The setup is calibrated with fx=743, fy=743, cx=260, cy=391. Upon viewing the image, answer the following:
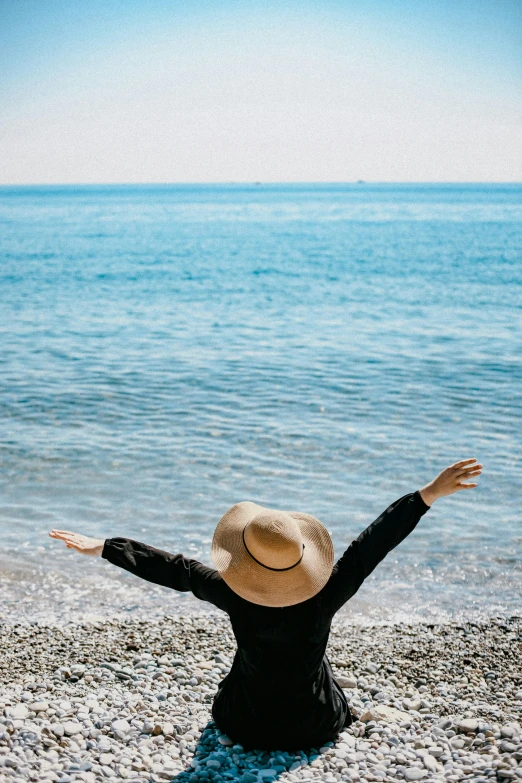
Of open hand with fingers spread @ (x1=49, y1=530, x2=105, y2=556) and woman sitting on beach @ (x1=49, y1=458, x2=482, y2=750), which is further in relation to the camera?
open hand with fingers spread @ (x1=49, y1=530, x2=105, y2=556)

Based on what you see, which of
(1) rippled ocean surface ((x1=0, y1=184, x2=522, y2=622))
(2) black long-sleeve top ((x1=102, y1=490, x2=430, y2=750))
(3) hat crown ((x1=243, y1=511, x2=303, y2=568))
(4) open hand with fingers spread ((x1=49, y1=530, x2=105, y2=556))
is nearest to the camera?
(3) hat crown ((x1=243, y1=511, x2=303, y2=568))

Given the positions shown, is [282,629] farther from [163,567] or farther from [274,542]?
[163,567]

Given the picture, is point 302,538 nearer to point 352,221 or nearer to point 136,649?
point 136,649

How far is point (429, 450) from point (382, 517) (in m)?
7.82

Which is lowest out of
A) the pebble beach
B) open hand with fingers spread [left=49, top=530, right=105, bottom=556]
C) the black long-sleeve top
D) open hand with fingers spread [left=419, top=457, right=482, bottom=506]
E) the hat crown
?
the pebble beach

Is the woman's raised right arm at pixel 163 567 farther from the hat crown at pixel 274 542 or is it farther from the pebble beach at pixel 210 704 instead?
the pebble beach at pixel 210 704

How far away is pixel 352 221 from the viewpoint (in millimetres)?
89875

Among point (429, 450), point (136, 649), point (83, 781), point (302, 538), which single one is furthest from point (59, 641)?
point (429, 450)

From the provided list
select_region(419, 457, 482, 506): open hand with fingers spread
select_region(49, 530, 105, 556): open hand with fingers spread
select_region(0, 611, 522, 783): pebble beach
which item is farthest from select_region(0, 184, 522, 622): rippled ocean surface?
select_region(419, 457, 482, 506): open hand with fingers spread

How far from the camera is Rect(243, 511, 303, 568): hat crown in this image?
3.74m

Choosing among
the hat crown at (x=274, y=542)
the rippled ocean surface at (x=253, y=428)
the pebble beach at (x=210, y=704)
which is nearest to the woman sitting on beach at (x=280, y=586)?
the hat crown at (x=274, y=542)

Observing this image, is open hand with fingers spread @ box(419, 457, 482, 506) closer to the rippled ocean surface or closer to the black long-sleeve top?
the black long-sleeve top

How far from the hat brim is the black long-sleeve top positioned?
0.16 meters

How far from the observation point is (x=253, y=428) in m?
12.6
